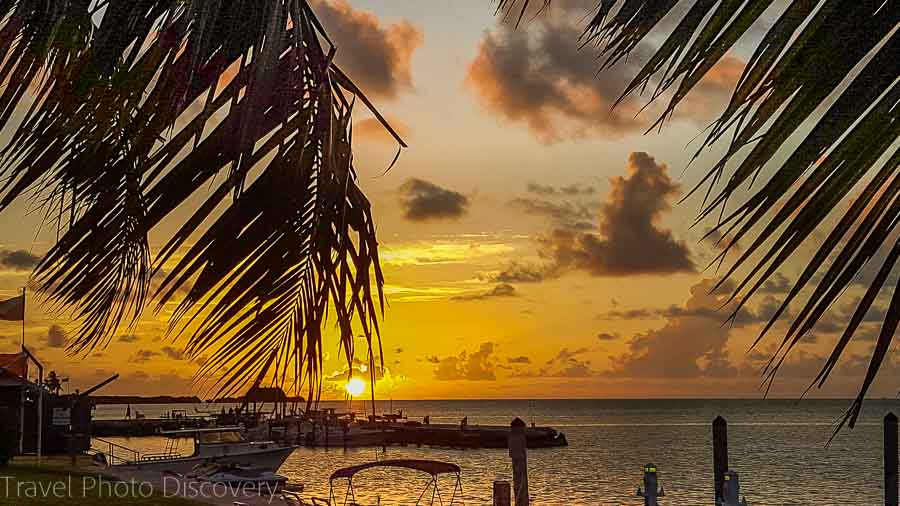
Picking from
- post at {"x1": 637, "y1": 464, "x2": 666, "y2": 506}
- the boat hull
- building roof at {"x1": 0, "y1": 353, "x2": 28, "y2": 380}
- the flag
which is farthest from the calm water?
post at {"x1": 637, "y1": 464, "x2": 666, "y2": 506}

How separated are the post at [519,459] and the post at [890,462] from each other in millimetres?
9123

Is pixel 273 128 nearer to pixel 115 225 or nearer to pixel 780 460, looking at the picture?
pixel 115 225

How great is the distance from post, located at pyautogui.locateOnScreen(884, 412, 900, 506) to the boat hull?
55.4ft

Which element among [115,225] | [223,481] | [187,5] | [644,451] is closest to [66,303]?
[115,225]

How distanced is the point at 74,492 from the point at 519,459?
8354mm

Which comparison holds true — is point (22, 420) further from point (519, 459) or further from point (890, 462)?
point (890, 462)

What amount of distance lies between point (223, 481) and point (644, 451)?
56228 mm

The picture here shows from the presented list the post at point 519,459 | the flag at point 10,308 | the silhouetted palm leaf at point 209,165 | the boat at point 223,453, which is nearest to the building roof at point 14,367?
the boat at point 223,453

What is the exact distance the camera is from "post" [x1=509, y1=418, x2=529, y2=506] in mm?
19641

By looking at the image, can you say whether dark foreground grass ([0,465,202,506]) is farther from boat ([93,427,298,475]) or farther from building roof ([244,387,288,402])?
building roof ([244,387,288,402])

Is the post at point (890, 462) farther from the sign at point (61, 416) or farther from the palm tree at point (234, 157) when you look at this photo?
the sign at point (61, 416)

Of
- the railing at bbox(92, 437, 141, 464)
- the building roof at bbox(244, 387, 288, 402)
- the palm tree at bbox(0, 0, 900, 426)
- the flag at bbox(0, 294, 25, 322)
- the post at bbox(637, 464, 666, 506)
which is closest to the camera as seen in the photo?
the palm tree at bbox(0, 0, 900, 426)

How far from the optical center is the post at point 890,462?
2308 cm

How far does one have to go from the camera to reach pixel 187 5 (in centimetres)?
133
